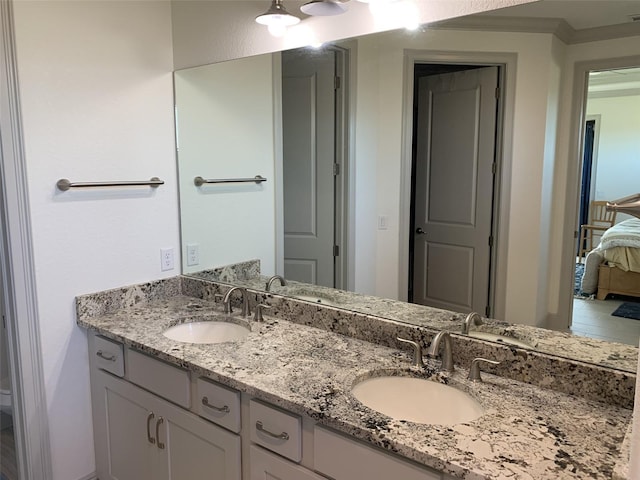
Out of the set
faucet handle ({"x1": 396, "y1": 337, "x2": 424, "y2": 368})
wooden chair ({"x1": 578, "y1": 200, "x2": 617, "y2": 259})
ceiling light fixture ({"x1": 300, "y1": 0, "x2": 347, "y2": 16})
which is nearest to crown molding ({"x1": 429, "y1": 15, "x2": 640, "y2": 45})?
ceiling light fixture ({"x1": 300, "y1": 0, "x2": 347, "y2": 16})

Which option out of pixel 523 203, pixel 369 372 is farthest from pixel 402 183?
pixel 369 372

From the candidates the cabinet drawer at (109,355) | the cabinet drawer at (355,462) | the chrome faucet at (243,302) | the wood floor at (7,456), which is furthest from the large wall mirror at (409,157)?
the wood floor at (7,456)

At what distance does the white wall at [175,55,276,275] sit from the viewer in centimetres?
234

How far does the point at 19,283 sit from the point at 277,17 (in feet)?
4.79

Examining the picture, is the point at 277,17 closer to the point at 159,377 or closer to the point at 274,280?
the point at 274,280

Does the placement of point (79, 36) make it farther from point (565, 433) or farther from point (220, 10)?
point (565, 433)

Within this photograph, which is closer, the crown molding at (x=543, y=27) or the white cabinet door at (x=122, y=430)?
the crown molding at (x=543, y=27)

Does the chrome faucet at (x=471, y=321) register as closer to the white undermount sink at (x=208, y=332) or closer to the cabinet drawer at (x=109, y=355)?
the white undermount sink at (x=208, y=332)

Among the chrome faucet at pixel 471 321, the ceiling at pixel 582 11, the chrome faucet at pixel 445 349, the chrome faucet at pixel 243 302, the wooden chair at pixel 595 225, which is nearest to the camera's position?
the ceiling at pixel 582 11

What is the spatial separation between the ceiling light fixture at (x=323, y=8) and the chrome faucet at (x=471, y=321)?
1181mm

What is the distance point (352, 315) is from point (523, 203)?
2.44ft

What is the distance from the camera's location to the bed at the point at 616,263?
1.41m

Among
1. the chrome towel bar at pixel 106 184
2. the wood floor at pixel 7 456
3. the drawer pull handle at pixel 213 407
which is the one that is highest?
the chrome towel bar at pixel 106 184

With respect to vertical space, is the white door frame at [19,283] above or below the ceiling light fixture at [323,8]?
below
